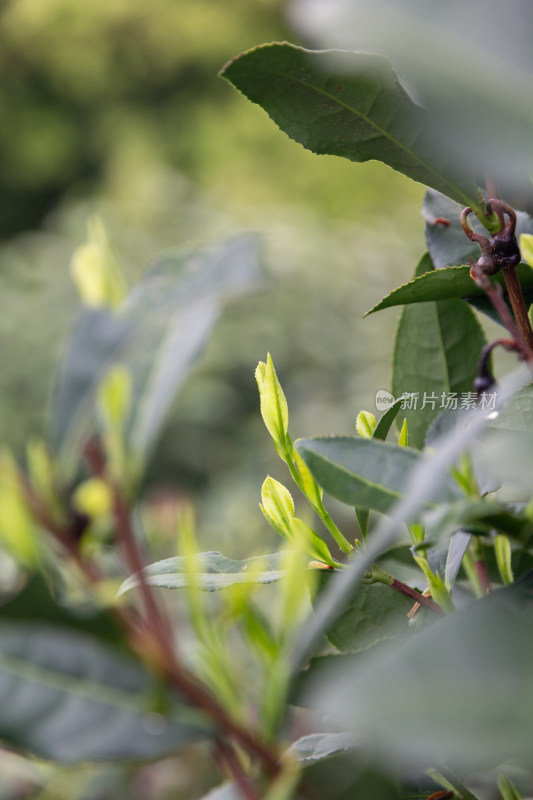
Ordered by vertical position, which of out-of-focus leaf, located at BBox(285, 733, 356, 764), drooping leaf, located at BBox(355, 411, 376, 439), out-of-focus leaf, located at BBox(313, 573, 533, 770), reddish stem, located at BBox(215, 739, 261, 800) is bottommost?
out-of-focus leaf, located at BBox(285, 733, 356, 764)

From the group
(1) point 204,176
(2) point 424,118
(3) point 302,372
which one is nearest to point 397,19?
(2) point 424,118

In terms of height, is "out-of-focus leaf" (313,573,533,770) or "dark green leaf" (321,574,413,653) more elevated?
"out-of-focus leaf" (313,573,533,770)

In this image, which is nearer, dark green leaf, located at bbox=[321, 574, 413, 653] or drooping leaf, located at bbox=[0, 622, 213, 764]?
drooping leaf, located at bbox=[0, 622, 213, 764]

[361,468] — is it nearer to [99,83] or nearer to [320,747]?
[320,747]

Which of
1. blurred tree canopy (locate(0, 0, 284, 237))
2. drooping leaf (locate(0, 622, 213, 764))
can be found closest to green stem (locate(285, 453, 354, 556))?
drooping leaf (locate(0, 622, 213, 764))

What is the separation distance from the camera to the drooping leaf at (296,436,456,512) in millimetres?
268

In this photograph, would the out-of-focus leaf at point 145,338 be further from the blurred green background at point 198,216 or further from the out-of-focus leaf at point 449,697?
the out-of-focus leaf at point 449,697

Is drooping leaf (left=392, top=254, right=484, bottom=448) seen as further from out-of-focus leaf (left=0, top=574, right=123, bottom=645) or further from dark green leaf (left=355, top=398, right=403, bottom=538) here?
out-of-focus leaf (left=0, top=574, right=123, bottom=645)

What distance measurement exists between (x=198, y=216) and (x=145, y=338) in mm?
3626

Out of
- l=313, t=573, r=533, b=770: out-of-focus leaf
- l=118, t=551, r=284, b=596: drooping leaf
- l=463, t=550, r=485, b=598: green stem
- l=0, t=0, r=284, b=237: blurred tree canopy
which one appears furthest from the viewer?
l=0, t=0, r=284, b=237: blurred tree canopy

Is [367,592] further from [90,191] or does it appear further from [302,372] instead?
[90,191]

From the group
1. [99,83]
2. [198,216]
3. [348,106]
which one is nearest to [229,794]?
[348,106]

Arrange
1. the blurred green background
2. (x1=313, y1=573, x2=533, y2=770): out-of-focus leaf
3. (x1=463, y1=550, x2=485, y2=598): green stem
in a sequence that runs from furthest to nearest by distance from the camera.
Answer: the blurred green background < (x1=463, y1=550, x2=485, y2=598): green stem < (x1=313, y1=573, x2=533, y2=770): out-of-focus leaf

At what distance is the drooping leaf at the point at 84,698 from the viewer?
25cm
